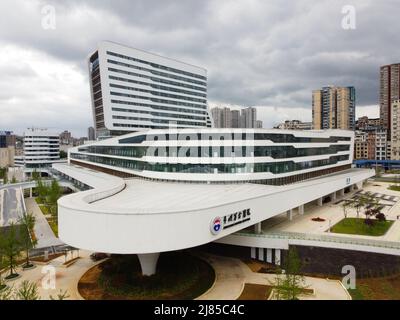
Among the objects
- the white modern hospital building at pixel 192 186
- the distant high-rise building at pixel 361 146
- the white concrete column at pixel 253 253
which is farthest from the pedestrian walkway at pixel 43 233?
the distant high-rise building at pixel 361 146

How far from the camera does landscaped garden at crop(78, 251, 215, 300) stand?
23562mm

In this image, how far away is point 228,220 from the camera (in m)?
24.8

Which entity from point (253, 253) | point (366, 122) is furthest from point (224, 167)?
point (366, 122)

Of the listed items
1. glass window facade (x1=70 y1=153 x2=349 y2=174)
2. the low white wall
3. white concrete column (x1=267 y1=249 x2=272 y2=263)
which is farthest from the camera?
glass window facade (x1=70 y1=153 x2=349 y2=174)

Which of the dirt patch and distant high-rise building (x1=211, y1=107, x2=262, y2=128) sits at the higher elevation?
distant high-rise building (x1=211, y1=107, x2=262, y2=128)

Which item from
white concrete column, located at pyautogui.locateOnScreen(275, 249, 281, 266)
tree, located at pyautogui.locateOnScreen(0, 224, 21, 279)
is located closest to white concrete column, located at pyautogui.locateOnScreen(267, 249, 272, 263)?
white concrete column, located at pyautogui.locateOnScreen(275, 249, 281, 266)

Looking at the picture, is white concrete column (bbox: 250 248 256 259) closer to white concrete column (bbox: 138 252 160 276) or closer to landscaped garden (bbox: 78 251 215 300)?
landscaped garden (bbox: 78 251 215 300)

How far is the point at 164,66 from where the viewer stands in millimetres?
82438

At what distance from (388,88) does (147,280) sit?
159841 mm

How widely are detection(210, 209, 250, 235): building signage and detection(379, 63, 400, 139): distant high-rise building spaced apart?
140193mm

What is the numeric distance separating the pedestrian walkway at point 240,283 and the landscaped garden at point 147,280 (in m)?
0.82

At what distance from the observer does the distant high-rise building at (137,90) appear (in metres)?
70.2

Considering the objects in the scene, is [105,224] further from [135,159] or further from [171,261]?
[135,159]
